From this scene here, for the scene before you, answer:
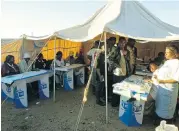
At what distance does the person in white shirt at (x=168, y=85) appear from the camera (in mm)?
4164

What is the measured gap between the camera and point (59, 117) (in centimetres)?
539

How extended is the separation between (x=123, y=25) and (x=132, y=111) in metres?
2.06

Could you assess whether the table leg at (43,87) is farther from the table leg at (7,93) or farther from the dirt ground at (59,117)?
the table leg at (7,93)

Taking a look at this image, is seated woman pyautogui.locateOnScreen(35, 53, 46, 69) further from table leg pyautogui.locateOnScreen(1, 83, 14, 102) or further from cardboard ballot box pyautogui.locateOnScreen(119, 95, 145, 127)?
cardboard ballot box pyautogui.locateOnScreen(119, 95, 145, 127)

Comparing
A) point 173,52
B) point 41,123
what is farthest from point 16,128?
point 173,52

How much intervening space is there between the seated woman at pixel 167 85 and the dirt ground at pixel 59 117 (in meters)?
0.47

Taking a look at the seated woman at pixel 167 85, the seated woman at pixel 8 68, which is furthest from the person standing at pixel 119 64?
the seated woman at pixel 8 68

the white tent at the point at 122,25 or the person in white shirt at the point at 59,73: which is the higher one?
the white tent at the point at 122,25

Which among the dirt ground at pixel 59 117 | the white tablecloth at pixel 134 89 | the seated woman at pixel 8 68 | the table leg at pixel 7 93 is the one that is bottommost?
the dirt ground at pixel 59 117

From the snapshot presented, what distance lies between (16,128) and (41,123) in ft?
1.79

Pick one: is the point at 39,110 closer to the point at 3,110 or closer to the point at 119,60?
the point at 3,110

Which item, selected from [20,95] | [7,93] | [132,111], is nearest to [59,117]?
[20,95]

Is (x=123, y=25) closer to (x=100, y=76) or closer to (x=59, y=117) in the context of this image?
(x=100, y=76)

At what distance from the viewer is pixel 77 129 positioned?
15.5 ft
